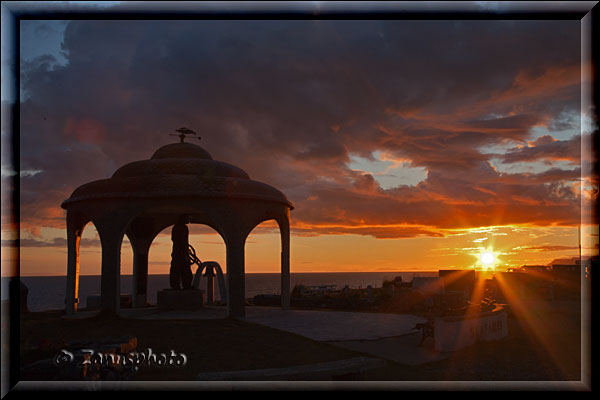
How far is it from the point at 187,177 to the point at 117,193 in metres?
3.38

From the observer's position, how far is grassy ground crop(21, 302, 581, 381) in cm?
1438

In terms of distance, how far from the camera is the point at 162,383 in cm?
1193

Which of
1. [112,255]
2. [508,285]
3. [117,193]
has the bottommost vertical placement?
[508,285]

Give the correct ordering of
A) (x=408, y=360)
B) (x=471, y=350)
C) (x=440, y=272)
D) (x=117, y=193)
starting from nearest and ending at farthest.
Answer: (x=408, y=360), (x=471, y=350), (x=117, y=193), (x=440, y=272)

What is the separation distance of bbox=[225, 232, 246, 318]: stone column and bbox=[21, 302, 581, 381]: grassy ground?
5.25 feet

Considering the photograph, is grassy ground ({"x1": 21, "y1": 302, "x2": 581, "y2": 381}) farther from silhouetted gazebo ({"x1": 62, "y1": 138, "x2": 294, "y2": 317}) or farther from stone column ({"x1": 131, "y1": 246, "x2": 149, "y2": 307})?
stone column ({"x1": 131, "y1": 246, "x2": 149, "y2": 307})

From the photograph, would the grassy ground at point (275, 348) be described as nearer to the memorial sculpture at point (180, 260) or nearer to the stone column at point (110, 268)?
the stone column at point (110, 268)

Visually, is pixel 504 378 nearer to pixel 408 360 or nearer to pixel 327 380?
pixel 408 360

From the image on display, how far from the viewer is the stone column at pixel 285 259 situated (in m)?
30.0

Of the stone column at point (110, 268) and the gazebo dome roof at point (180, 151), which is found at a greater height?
the gazebo dome roof at point (180, 151)

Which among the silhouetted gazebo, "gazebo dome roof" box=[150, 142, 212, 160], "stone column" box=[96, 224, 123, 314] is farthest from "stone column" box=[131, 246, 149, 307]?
"stone column" box=[96, 224, 123, 314]

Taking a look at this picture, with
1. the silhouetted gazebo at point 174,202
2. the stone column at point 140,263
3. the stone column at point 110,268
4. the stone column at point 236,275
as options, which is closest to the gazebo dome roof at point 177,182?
the silhouetted gazebo at point 174,202

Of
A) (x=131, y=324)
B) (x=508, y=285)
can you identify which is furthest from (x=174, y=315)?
(x=508, y=285)

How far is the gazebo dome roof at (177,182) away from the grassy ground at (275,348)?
5884 mm
